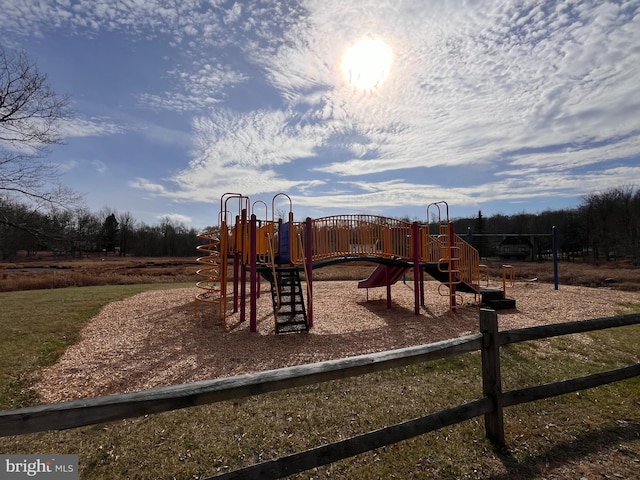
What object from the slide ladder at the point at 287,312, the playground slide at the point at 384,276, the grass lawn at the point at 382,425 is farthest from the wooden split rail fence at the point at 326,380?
the playground slide at the point at 384,276

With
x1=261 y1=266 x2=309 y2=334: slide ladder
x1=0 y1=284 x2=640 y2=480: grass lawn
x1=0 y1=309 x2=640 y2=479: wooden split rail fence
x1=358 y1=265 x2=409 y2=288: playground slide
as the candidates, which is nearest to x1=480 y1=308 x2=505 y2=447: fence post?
x1=0 y1=309 x2=640 y2=479: wooden split rail fence

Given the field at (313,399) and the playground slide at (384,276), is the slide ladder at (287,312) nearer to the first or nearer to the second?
the field at (313,399)

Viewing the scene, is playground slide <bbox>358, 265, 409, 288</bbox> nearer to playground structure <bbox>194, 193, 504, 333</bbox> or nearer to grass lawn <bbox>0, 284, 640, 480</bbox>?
playground structure <bbox>194, 193, 504, 333</bbox>

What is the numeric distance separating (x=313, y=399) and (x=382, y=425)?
1017 millimetres

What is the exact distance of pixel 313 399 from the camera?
14.8 feet

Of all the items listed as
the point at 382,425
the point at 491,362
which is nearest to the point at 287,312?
the point at 382,425

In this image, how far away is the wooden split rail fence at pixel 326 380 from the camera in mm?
1837

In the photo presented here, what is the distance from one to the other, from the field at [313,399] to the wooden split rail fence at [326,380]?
0.48 m

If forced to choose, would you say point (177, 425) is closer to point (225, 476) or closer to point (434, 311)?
point (225, 476)

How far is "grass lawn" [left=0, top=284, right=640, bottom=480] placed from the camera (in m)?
3.09

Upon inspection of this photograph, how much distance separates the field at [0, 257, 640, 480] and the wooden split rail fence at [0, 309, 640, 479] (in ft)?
1.57

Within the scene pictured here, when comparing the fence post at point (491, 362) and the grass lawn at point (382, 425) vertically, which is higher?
the fence post at point (491, 362)

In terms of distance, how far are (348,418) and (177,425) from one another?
6.54 feet

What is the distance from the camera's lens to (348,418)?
404 cm
